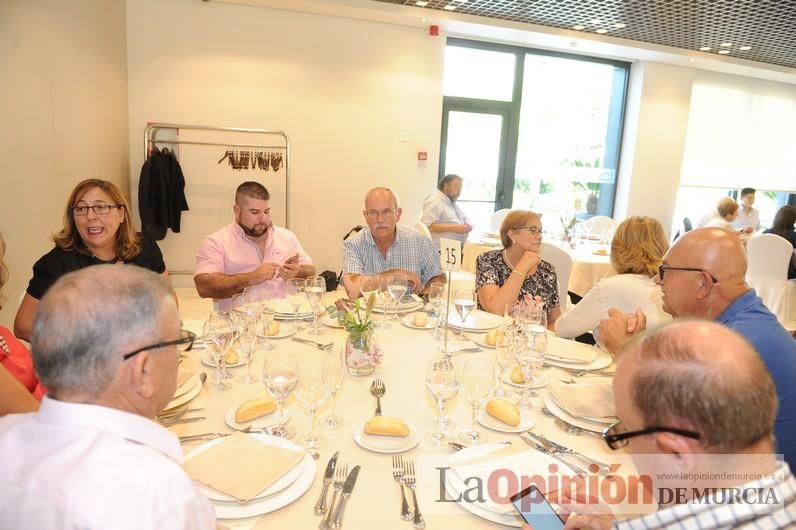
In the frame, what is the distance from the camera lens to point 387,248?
11.2 ft

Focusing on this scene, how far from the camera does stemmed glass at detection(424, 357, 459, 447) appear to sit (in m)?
1.39

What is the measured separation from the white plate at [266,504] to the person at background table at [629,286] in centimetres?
170

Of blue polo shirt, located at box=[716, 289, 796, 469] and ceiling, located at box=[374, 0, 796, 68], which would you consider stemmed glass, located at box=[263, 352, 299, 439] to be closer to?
blue polo shirt, located at box=[716, 289, 796, 469]

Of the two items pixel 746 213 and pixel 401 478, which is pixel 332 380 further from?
pixel 746 213

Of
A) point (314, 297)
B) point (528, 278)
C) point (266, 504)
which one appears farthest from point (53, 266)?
point (528, 278)

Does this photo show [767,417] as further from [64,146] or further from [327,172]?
[327,172]

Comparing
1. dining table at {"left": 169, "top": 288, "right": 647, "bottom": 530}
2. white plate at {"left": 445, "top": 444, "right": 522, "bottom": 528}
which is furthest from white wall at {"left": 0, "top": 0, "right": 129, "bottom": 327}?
white plate at {"left": 445, "top": 444, "right": 522, "bottom": 528}

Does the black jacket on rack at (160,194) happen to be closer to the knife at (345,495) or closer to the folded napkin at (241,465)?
the folded napkin at (241,465)

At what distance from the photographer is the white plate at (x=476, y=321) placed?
91.8 inches

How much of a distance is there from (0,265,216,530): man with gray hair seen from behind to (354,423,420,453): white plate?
1.58 feet

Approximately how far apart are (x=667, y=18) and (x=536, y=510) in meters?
6.75

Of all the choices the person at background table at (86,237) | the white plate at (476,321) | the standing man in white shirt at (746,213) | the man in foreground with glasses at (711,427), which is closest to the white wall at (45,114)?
the person at background table at (86,237)

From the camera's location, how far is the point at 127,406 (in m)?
0.94

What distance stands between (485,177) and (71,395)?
7150mm
